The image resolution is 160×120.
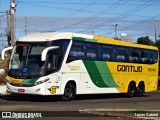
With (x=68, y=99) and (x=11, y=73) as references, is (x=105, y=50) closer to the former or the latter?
(x=68, y=99)

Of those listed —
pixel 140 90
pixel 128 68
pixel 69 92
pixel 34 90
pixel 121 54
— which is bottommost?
pixel 140 90

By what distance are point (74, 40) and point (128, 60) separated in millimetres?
5972

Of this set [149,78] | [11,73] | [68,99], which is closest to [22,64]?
[11,73]

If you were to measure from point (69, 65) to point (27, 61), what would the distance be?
230 centimetres

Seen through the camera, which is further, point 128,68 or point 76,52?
point 128,68

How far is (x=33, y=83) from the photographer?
21.2 m

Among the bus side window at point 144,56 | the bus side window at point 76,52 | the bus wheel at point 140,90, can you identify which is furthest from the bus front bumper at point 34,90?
the bus side window at point 144,56

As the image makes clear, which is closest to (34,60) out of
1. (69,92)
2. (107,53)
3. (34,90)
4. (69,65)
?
(34,90)

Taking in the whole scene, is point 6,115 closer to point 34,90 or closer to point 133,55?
point 34,90

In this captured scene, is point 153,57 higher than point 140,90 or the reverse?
higher

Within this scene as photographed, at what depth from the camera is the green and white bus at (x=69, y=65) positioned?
2145 cm

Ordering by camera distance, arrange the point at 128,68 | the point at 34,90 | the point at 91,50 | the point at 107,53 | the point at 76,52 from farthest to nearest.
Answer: the point at 128,68, the point at 107,53, the point at 91,50, the point at 76,52, the point at 34,90

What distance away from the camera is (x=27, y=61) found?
853 inches

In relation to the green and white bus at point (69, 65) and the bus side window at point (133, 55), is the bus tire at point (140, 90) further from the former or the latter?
the bus side window at point (133, 55)
